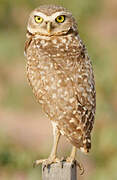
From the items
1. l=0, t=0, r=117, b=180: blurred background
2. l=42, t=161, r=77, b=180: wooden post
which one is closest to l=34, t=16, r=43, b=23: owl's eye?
l=42, t=161, r=77, b=180: wooden post

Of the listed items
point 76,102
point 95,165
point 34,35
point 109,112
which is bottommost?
point 95,165

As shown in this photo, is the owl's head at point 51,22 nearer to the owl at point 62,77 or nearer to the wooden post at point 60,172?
the owl at point 62,77

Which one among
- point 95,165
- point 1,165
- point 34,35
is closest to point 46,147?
point 95,165

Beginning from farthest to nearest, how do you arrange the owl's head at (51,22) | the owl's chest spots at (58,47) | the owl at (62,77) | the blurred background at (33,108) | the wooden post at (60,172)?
the blurred background at (33,108)
the owl's head at (51,22)
the owl's chest spots at (58,47)
the owl at (62,77)
the wooden post at (60,172)

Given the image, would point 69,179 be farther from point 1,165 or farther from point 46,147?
point 46,147

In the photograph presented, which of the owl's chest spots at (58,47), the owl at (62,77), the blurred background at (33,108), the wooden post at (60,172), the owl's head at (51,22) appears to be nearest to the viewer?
the wooden post at (60,172)

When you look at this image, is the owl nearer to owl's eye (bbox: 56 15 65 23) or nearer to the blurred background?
owl's eye (bbox: 56 15 65 23)

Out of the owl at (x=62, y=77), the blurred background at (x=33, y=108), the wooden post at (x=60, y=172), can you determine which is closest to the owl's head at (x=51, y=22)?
the owl at (x=62, y=77)

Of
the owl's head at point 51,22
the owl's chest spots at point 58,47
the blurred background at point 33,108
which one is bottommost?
the blurred background at point 33,108
